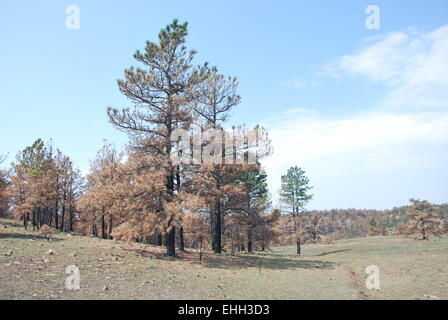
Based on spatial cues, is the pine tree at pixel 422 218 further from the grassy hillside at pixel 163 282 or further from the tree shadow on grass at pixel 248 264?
the grassy hillside at pixel 163 282

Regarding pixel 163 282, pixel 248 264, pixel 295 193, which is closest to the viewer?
pixel 163 282

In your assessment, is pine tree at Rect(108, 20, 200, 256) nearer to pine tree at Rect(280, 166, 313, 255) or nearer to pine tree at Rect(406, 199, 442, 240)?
pine tree at Rect(280, 166, 313, 255)

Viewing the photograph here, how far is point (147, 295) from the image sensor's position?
8.91 meters

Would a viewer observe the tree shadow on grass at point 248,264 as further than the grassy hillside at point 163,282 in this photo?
Yes

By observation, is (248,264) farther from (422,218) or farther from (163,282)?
(422,218)

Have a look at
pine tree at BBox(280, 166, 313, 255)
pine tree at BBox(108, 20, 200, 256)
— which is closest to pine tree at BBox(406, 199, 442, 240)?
pine tree at BBox(280, 166, 313, 255)

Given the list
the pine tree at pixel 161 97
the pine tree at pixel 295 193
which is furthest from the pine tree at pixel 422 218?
the pine tree at pixel 161 97

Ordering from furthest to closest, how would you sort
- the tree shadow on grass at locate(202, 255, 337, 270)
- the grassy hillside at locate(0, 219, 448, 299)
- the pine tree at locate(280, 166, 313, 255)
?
the pine tree at locate(280, 166, 313, 255) < the tree shadow on grass at locate(202, 255, 337, 270) < the grassy hillside at locate(0, 219, 448, 299)

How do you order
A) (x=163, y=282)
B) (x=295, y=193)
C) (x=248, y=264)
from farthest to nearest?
(x=295, y=193)
(x=248, y=264)
(x=163, y=282)

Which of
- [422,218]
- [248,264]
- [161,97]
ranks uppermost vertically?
[161,97]

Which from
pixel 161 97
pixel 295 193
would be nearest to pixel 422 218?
pixel 295 193

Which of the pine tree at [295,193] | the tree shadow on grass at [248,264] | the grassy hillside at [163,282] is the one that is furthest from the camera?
the pine tree at [295,193]
